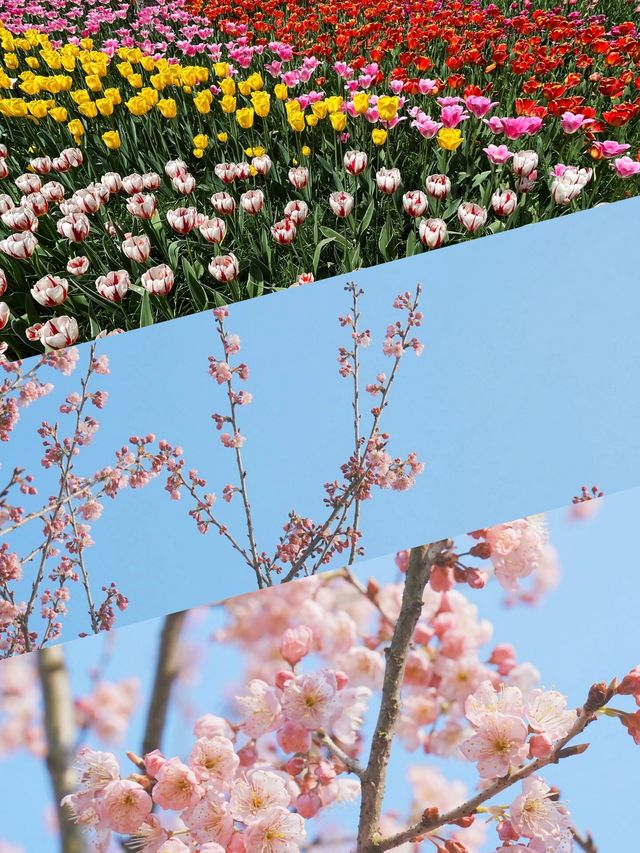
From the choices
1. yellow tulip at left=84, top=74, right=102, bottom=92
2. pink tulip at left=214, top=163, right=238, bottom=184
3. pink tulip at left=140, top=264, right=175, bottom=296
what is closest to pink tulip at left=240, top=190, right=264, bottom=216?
pink tulip at left=214, top=163, right=238, bottom=184

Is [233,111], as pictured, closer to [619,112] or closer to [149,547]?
[619,112]

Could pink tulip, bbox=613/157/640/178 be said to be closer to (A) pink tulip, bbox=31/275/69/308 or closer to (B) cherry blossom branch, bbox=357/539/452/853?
(A) pink tulip, bbox=31/275/69/308

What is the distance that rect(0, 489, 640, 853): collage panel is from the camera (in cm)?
69

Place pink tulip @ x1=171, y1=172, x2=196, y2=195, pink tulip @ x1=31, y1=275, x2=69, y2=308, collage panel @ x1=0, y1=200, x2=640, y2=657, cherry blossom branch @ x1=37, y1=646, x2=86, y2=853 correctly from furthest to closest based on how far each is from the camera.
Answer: pink tulip @ x1=171, y1=172, x2=196, y2=195 → pink tulip @ x1=31, y1=275, x2=69, y2=308 → collage panel @ x1=0, y1=200, x2=640, y2=657 → cherry blossom branch @ x1=37, y1=646, x2=86, y2=853

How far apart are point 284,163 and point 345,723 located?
2675 mm

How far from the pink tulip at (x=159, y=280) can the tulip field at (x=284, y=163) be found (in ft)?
0.04

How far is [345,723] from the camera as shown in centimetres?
73

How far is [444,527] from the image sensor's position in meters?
1.25

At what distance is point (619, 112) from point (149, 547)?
7.73ft

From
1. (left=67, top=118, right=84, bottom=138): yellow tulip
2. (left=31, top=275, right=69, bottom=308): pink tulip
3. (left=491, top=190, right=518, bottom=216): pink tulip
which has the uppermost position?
(left=67, top=118, right=84, bottom=138): yellow tulip

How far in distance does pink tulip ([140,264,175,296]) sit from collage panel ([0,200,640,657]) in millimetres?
483

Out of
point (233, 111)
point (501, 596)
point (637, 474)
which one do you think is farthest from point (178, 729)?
point (233, 111)

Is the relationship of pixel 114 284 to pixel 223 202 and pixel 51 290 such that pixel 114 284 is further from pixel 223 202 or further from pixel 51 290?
pixel 223 202

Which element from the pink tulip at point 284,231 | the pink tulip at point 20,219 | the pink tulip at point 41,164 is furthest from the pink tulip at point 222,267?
the pink tulip at point 41,164
